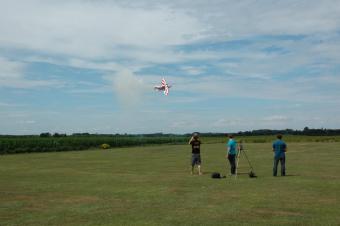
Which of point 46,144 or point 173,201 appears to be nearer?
point 173,201

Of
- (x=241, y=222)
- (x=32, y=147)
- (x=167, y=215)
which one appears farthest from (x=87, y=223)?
(x=32, y=147)

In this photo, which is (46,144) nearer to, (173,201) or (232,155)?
(232,155)

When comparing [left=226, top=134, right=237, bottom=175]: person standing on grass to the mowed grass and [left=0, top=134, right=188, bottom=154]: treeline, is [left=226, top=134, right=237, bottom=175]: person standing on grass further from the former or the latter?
[left=0, top=134, right=188, bottom=154]: treeline

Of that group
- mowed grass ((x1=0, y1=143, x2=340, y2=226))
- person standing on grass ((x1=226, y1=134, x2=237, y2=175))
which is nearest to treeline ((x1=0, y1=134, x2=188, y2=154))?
mowed grass ((x1=0, y1=143, x2=340, y2=226))

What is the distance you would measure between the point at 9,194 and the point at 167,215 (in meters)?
8.41

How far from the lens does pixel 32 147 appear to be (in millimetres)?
74500

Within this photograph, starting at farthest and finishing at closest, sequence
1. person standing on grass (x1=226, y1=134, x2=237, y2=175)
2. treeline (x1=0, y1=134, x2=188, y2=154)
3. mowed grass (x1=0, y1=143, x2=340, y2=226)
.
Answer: treeline (x1=0, y1=134, x2=188, y2=154) < person standing on grass (x1=226, y1=134, x2=237, y2=175) < mowed grass (x1=0, y1=143, x2=340, y2=226)

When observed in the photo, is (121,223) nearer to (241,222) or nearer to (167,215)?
(167,215)

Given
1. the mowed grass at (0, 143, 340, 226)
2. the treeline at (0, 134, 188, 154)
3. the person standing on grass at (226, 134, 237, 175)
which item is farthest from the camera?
the treeline at (0, 134, 188, 154)

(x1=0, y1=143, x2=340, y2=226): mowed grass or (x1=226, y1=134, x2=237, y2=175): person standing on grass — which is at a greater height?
(x1=226, y1=134, x2=237, y2=175): person standing on grass

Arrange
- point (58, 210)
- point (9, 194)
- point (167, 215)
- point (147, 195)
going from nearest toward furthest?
point (167, 215) → point (58, 210) → point (147, 195) → point (9, 194)

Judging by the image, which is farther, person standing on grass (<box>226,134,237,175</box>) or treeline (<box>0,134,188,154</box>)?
treeline (<box>0,134,188,154</box>)

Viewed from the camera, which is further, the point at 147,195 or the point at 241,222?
the point at 147,195

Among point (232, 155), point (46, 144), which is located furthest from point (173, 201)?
point (46, 144)
